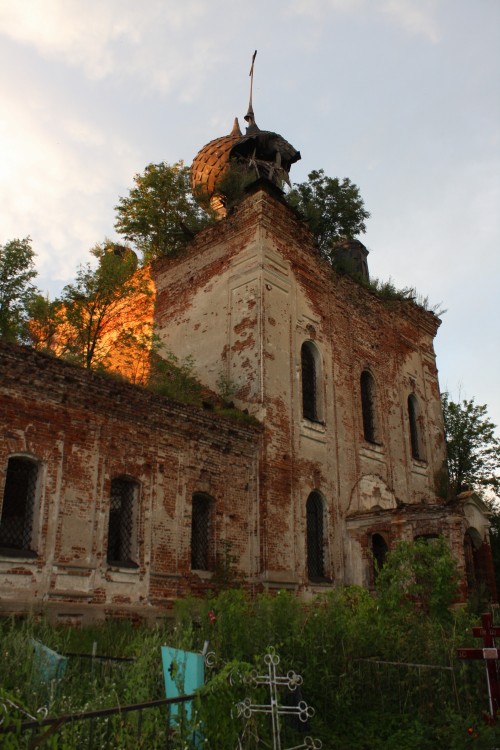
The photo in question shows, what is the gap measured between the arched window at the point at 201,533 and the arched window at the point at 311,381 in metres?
4.25

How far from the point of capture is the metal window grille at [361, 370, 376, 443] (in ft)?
62.0

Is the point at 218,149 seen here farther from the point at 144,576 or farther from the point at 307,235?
the point at 144,576

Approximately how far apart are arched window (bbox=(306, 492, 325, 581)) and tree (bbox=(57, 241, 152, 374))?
555 cm

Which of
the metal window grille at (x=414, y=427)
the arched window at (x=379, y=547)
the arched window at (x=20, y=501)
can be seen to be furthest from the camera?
the metal window grille at (x=414, y=427)

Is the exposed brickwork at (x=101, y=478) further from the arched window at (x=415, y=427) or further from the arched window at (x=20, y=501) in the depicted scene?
the arched window at (x=415, y=427)

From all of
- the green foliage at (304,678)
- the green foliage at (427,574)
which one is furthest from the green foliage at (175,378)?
the green foliage at (304,678)

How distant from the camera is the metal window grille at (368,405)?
18891 millimetres

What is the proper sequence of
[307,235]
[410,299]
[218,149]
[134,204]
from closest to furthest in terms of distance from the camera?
[307,235], [134,204], [410,299], [218,149]

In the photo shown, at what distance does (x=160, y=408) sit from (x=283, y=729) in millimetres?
7165

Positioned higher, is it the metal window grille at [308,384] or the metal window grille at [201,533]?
the metal window grille at [308,384]

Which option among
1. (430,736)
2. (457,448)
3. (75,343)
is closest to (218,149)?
(75,343)

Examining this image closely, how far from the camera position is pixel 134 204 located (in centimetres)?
1962

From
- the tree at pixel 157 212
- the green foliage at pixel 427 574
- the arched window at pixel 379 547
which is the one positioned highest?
the tree at pixel 157 212

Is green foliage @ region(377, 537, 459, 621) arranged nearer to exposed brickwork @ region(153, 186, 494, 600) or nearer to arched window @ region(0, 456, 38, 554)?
exposed brickwork @ region(153, 186, 494, 600)
